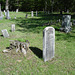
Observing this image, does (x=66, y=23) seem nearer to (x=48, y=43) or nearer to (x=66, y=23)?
(x=66, y=23)

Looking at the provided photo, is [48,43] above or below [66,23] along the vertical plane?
below

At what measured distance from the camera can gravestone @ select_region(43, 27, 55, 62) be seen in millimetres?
5160

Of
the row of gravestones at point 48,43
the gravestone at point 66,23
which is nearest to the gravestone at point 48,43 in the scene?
the row of gravestones at point 48,43

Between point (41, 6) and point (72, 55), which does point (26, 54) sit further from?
point (41, 6)

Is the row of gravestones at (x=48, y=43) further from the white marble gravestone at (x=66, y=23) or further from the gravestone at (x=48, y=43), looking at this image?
the white marble gravestone at (x=66, y=23)

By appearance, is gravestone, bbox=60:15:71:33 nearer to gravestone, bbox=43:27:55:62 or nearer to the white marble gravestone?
the white marble gravestone

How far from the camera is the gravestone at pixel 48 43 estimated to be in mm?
5160

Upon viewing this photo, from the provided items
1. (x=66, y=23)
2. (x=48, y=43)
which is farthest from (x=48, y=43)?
(x=66, y=23)

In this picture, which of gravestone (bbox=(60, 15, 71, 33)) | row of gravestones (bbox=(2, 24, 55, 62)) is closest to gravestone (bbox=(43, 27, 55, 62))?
row of gravestones (bbox=(2, 24, 55, 62))

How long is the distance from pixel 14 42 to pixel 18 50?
47 centimetres

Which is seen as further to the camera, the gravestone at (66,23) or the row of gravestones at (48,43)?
the gravestone at (66,23)

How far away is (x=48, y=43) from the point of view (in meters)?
5.38

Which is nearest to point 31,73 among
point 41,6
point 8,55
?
point 8,55

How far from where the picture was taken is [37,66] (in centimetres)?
503
